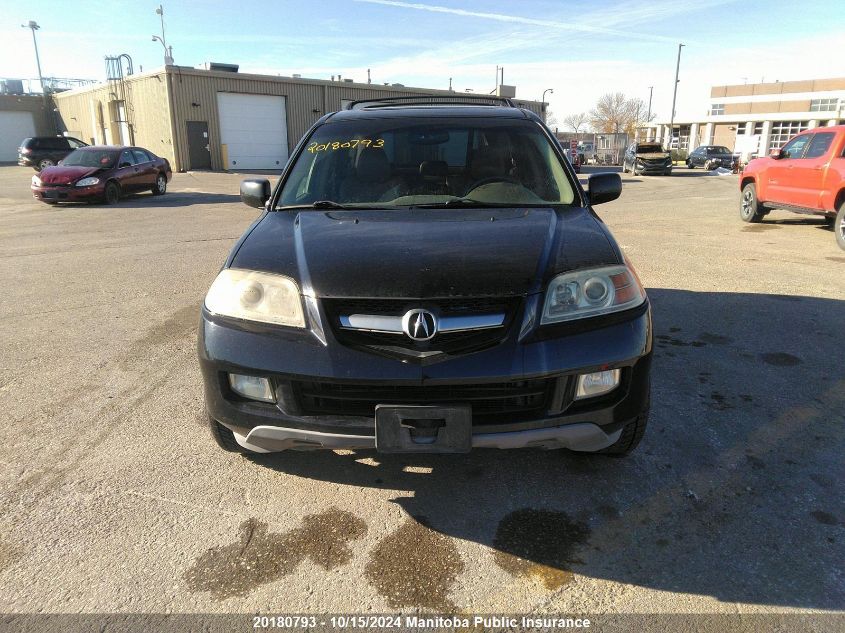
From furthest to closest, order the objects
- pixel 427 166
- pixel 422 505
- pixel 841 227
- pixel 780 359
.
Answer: pixel 841 227
pixel 780 359
pixel 427 166
pixel 422 505

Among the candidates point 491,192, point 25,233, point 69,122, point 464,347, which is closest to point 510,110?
point 491,192

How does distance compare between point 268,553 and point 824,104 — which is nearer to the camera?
point 268,553

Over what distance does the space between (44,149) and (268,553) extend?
102 ft

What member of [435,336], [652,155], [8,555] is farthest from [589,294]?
[652,155]

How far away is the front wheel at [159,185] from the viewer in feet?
56.6

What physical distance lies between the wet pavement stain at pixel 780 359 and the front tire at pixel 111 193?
15174 millimetres

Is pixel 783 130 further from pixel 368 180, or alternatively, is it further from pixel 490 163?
pixel 368 180

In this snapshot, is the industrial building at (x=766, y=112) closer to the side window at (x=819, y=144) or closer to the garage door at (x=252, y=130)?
the garage door at (x=252, y=130)

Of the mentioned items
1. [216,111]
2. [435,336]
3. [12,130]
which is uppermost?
[216,111]

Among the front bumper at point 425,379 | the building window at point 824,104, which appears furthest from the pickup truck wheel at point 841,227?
the building window at point 824,104

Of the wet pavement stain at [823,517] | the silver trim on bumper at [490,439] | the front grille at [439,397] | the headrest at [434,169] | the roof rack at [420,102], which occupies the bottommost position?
the wet pavement stain at [823,517]

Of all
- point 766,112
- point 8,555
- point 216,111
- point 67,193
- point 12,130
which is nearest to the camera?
point 8,555

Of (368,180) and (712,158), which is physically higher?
(368,180)

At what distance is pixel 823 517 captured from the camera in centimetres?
254
